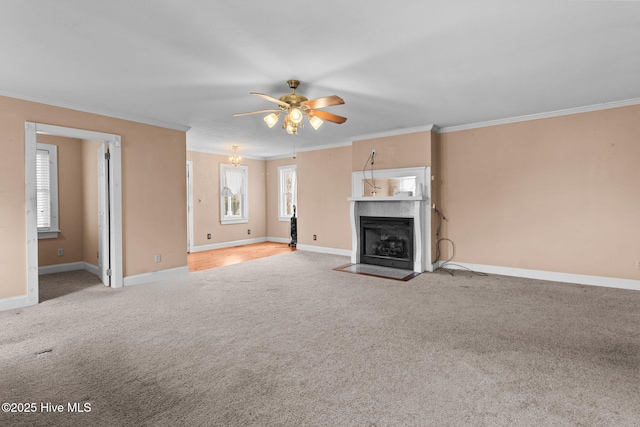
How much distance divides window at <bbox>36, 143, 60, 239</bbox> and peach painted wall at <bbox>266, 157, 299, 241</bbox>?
4.87 metres

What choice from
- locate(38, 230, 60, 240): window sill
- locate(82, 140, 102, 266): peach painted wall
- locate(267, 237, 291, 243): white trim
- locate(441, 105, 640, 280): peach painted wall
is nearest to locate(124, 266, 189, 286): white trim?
locate(82, 140, 102, 266): peach painted wall

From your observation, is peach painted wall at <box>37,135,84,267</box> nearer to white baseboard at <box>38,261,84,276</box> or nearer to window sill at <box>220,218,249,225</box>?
white baseboard at <box>38,261,84,276</box>

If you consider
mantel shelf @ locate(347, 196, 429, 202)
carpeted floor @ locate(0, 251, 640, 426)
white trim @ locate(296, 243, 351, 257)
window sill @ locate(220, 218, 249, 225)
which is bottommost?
carpeted floor @ locate(0, 251, 640, 426)

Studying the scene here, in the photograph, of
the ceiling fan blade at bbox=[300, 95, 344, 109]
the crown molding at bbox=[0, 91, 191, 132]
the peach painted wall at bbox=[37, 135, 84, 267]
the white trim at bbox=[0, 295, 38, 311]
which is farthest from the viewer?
the peach painted wall at bbox=[37, 135, 84, 267]

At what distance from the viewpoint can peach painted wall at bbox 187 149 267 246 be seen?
7.66 m

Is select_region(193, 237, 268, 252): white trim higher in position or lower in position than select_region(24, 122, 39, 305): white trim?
lower

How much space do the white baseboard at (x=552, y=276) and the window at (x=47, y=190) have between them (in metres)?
6.75

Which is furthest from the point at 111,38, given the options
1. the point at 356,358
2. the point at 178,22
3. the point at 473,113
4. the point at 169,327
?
the point at 473,113

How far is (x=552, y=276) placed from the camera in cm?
472

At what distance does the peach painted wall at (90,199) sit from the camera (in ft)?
17.7

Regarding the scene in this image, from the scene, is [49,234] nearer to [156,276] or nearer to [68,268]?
[68,268]

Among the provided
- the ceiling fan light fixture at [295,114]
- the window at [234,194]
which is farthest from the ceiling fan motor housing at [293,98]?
the window at [234,194]

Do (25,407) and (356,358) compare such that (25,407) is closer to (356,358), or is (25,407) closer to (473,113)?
(356,358)

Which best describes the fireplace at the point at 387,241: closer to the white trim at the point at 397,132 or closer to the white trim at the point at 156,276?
the white trim at the point at 397,132
